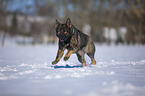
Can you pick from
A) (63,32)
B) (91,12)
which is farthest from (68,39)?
(91,12)

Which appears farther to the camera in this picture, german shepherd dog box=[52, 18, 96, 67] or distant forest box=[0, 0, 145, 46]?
distant forest box=[0, 0, 145, 46]

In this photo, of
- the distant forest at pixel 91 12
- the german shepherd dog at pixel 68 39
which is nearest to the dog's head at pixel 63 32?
the german shepherd dog at pixel 68 39

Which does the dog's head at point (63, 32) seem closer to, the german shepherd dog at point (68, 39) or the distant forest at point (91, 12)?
the german shepherd dog at point (68, 39)

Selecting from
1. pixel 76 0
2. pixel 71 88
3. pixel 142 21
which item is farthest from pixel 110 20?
pixel 71 88

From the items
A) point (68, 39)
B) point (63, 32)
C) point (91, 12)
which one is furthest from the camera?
point (91, 12)

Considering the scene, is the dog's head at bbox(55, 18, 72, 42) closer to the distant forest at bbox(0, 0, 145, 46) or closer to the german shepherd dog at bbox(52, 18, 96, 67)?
the german shepherd dog at bbox(52, 18, 96, 67)

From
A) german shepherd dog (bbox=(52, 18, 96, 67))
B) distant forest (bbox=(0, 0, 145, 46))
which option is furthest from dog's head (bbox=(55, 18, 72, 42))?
distant forest (bbox=(0, 0, 145, 46))

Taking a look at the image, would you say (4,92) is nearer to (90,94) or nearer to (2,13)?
(90,94)

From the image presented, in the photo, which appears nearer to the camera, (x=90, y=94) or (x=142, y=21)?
(x=90, y=94)

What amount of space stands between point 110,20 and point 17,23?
48013mm

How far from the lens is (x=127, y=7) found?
100ft

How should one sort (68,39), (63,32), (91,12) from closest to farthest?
(63,32) → (68,39) → (91,12)

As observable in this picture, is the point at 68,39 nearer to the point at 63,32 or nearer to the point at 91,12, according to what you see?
the point at 63,32

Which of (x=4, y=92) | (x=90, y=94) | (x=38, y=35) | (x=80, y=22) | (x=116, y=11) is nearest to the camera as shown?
(x=90, y=94)
